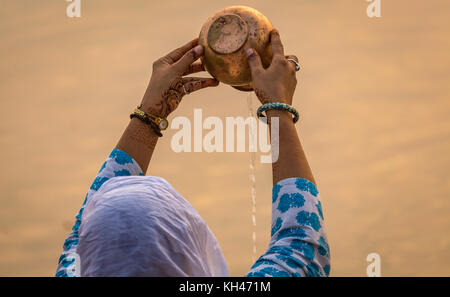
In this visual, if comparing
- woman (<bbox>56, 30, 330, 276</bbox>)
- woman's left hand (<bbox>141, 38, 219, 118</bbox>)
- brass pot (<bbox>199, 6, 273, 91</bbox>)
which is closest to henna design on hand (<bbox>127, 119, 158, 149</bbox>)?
woman's left hand (<bbox>141, 38, 219, 118</bbox>)

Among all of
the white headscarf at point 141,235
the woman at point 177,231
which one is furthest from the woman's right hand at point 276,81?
the white headscarf at point 141,235

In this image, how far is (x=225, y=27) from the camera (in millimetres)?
3391

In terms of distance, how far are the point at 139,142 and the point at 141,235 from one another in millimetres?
1126

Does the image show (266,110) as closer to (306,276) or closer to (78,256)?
(306,276)

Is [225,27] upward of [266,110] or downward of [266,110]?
upward

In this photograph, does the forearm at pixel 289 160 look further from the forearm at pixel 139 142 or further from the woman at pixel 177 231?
the forearm at pixel 139 142

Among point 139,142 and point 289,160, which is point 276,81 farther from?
point 139,142

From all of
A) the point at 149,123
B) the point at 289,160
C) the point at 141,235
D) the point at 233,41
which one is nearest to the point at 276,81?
the point at 289,160

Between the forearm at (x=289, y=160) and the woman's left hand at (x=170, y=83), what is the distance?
38.7 inches

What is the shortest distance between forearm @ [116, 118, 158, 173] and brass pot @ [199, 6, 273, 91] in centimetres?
87

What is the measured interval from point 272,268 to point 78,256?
0.63 m

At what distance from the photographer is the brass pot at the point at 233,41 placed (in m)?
3.34

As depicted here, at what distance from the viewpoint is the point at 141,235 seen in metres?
1.58
